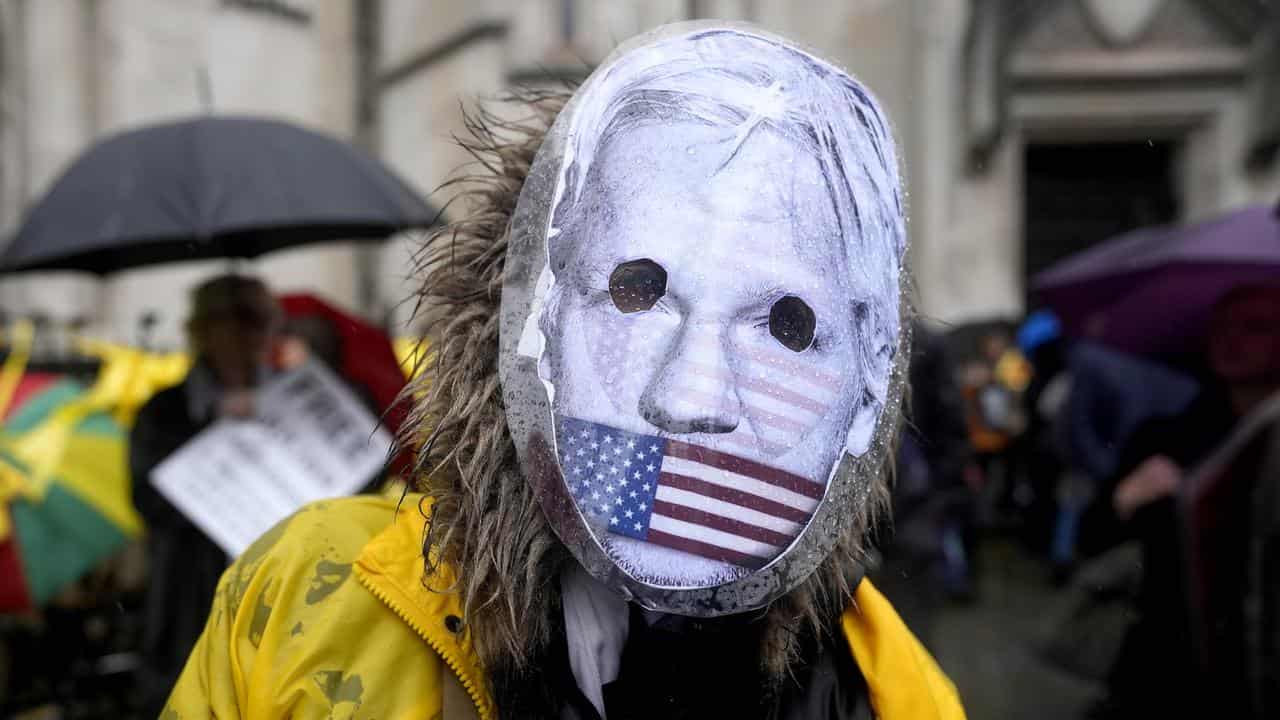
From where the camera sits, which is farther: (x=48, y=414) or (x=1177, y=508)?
(x=48, y=414)

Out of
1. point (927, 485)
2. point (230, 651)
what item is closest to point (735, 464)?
point (230, 651)

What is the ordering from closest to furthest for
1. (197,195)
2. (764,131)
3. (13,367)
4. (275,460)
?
(764,131) → (275,460) → (197,195) → (13,367)

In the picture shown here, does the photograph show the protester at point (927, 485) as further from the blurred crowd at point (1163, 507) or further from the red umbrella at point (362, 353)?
the red umbrella at point (362, 353)

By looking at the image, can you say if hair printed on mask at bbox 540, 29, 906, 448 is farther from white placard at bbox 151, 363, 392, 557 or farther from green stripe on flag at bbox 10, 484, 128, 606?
green stripe on flag at bbox 10, 484, 128, 606

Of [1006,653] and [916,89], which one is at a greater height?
[916,89]

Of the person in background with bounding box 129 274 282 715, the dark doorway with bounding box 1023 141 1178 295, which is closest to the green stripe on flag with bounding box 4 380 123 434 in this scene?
the person in background with bounding box 129 274 282 715

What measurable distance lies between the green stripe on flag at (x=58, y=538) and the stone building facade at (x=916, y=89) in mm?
5070

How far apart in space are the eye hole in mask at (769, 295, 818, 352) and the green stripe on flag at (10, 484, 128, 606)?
8.72 ft

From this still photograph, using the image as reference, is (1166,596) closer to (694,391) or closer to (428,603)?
(694,391)

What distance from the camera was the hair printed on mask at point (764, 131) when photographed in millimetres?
1218

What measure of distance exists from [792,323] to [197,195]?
184 cm

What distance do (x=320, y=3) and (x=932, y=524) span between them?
316 inches

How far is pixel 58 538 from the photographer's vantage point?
3061 mm

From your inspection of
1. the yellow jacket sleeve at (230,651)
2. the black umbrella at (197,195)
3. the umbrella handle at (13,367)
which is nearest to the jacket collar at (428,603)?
the yellow jacket sleeve at (230,651)
